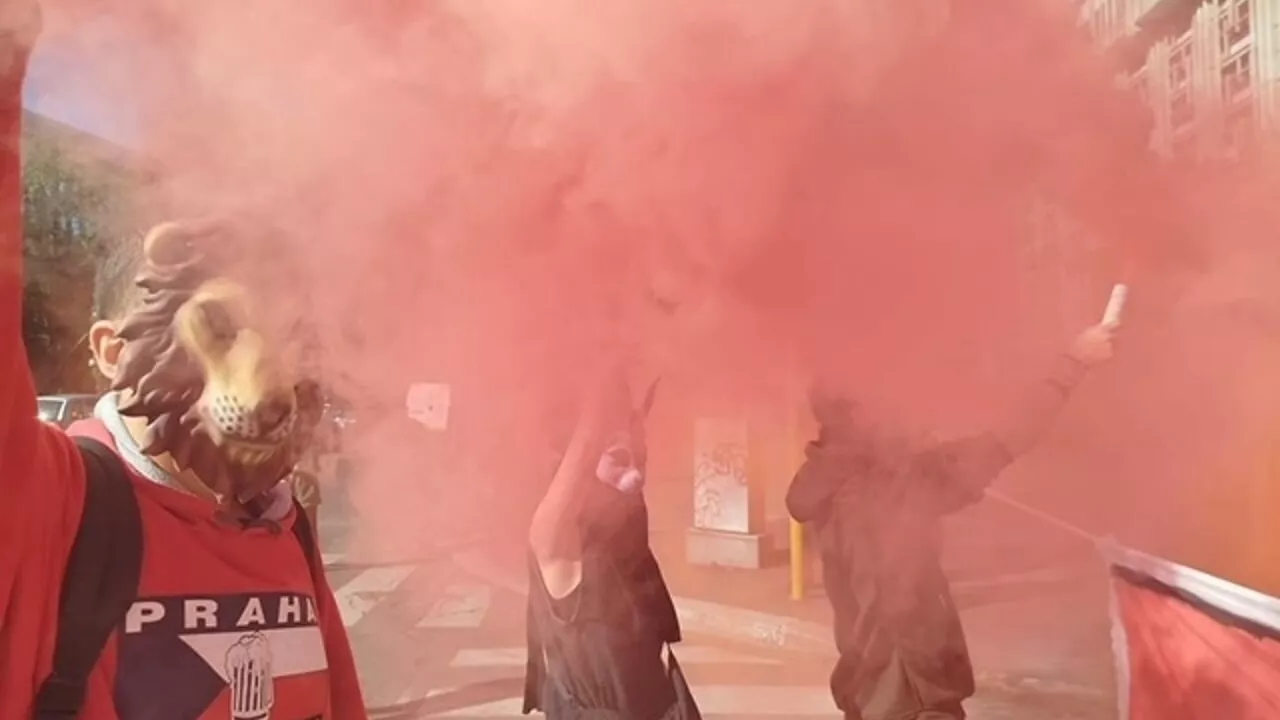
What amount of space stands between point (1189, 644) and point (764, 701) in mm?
296

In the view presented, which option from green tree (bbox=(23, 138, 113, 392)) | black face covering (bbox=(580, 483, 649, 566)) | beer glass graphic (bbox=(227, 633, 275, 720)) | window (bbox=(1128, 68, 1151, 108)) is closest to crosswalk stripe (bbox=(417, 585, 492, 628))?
black face covering (bbox=(580, 483, 649, 566))

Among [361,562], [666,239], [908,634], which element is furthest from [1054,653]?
[361,562]

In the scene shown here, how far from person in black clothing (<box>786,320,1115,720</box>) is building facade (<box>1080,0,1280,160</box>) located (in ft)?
0.86

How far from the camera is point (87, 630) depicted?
0.63 m

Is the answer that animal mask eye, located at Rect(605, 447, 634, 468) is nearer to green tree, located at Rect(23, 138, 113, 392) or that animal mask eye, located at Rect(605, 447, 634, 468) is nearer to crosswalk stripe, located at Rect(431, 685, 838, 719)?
crosswalk stripe, located at Rect(431, 685, 838, 719)

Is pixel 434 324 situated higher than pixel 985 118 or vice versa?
pixel 985 118

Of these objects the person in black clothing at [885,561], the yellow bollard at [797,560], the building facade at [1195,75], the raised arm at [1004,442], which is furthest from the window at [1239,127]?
the yellow bollard at [797,560]

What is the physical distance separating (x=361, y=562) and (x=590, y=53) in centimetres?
45

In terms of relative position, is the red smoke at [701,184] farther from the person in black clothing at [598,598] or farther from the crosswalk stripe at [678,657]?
the crosswalk stripe at [678,657]

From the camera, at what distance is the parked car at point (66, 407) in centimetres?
73

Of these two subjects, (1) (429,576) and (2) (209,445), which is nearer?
(2) (209,445)

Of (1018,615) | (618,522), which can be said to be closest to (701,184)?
(618,522)

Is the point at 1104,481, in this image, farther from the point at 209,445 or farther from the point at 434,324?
the point at 209,445

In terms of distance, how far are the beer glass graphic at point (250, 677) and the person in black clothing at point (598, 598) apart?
0.76 ft
